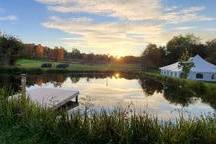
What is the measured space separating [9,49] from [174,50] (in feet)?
129

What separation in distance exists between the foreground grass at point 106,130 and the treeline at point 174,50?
246ft

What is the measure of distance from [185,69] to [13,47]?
37631 mm

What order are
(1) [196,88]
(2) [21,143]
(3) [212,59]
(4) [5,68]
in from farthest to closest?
(3) [212,59]
(4) [5,68]
(1) [196,88]
(2) [21,143]

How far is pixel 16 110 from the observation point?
10805mm

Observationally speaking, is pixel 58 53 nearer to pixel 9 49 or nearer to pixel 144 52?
pixel 144 52

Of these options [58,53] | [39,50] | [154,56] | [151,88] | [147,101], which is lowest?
[151,88]

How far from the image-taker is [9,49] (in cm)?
7400

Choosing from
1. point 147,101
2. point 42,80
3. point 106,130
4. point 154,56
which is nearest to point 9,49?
point 42,80

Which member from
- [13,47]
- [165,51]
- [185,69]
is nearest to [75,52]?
[165,51]

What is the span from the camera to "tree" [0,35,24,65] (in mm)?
72425

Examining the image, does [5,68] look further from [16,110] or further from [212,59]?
[16,110]

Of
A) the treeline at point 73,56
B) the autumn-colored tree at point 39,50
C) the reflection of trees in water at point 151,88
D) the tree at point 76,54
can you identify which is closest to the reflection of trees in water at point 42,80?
the reflection of trees in water at point 151,88

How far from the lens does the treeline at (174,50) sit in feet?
284

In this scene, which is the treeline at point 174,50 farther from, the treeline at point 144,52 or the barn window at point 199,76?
the barn window at point 199,76
